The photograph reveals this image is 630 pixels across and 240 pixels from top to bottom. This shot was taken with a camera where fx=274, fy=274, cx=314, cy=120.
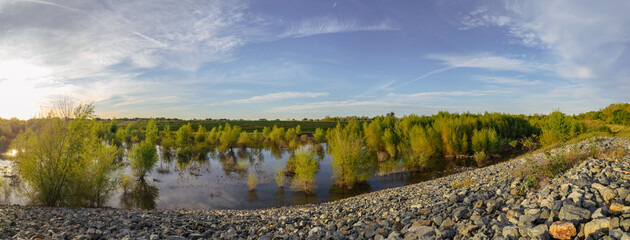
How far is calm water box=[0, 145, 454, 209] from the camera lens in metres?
17.6

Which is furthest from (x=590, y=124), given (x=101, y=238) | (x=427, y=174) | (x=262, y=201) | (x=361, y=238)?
(x=101, y=238)

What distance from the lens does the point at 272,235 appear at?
747 centimetres

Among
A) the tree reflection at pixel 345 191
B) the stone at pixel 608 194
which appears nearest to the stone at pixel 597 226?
the stone at pixel 608 194

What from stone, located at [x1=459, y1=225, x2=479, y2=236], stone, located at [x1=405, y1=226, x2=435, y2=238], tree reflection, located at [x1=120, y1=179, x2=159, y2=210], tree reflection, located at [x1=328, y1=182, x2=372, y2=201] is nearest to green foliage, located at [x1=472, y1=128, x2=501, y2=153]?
tree reflection, located at [x1=328, y1=182, x2=372, y2=201]

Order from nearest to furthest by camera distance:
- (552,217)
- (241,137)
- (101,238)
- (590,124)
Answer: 1. (552,217)
2. (101,238)
3. (590,124)
4. (241,137)

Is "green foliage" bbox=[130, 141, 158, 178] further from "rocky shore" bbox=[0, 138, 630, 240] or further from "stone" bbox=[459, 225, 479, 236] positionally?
"stone" bbox=[459, 225, 479, 236]

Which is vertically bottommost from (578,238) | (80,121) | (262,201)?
(262,201)

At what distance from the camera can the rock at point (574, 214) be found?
478 centimetres

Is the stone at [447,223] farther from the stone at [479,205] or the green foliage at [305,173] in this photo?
the green foliage at [305,173]

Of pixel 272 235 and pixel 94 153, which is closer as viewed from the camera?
pixel 272 235

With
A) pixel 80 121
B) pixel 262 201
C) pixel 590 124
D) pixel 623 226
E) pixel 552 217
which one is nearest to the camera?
pixel 623 226

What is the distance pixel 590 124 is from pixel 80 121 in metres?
67.1

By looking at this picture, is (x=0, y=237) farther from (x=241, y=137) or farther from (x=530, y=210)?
(x=241, y=137)

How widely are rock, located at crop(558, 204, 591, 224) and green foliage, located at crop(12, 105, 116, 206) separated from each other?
1897 centimetres
